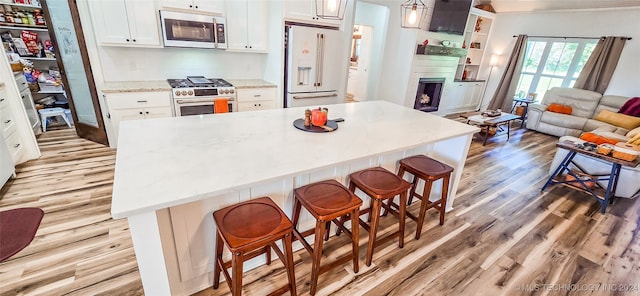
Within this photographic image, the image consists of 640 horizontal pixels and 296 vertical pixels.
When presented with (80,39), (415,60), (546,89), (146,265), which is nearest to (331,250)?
(146,265)

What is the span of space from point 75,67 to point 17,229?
2285mm

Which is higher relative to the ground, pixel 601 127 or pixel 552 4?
pixel 552 4

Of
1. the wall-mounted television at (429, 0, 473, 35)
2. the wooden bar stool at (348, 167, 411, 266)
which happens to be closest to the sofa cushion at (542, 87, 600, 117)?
the wall-mounted television at (429, 0, 473, 35)

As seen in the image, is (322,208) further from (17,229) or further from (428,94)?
(428,94)

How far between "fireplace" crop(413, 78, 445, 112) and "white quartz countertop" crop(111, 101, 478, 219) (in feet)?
11.6

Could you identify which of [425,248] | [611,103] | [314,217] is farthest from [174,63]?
[611,103]

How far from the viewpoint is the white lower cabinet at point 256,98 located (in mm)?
3703

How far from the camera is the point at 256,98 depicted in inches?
150

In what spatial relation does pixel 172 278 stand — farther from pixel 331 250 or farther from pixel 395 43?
pixel 395 43

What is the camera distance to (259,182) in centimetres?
123

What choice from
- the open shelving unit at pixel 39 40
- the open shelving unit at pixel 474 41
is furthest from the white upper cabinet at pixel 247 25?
the open shelving unit at pixel 474 41

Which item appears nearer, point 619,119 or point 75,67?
point 75,67

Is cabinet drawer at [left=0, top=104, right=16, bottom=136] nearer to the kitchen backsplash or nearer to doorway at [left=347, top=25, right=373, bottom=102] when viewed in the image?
the kitchen backsplash

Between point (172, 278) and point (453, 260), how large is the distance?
1.90 metres
